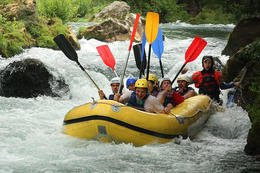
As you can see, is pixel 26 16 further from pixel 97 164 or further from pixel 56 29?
pixel 97 164

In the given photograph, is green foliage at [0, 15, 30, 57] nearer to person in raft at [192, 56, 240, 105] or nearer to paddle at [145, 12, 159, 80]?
paddle at [145, 12, 159, 80]

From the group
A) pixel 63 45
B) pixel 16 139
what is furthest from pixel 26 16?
pixel 16 139

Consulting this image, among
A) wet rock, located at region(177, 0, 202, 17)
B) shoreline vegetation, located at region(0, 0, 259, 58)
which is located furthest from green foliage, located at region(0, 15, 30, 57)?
wet rock, located at region(177, 0, 202, 17)

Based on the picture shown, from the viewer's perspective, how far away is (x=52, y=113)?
21.5 ft

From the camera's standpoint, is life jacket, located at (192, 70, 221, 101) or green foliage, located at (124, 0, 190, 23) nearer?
life jacket, located at (192, 70, 221, 101)

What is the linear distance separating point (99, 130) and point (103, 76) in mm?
4500

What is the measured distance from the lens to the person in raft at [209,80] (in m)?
5.92

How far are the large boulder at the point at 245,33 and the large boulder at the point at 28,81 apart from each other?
4735 millimetres

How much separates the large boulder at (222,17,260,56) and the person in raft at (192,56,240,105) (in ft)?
10.8

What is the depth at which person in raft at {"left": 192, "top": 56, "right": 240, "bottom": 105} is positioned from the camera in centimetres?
592

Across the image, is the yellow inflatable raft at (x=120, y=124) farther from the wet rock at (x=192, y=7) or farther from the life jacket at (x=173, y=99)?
the wet rock at (x=192, y=7)

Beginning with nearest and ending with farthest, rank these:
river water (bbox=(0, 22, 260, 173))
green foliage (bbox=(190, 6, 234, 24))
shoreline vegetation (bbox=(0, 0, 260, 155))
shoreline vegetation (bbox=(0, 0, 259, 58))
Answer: river water (bbox=(0, 22, 260, 173)) → shoreline vegetation (bbox=(0, 0, 260, 155)) → shoreline vegetation (bbox=(0, 0, 259, 58)) → green foliage (bbox=(190, 6, 234, 24))

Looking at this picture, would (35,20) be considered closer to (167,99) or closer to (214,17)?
(167,99)

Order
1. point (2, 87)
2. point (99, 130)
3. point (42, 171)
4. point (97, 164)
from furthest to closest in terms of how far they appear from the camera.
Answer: point (2, 87), point (99, 130), point (97, 164), point (42, 171)
